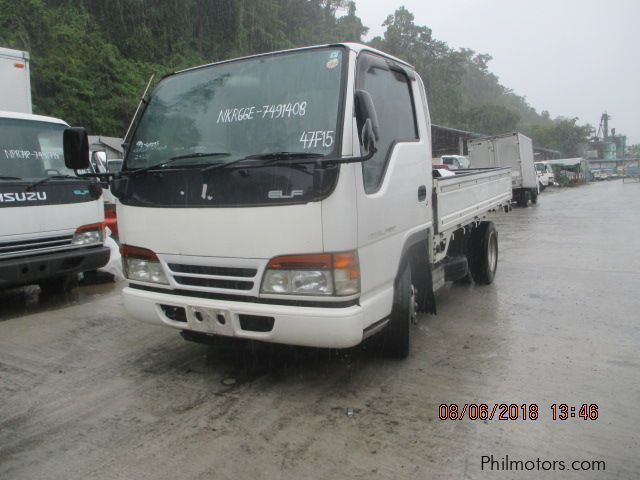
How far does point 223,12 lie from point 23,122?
19.3 meters

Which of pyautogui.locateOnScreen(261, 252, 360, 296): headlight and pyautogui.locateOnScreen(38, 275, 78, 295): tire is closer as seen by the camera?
pyautogui.locateOnScreen(261, 252, 360, 296): headlight

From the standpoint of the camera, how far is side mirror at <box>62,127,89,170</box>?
13.3 ft

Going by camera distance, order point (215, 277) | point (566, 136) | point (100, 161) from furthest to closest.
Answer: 1. point (566, 136)
2. point (100, 161)
3. point (215, 277)

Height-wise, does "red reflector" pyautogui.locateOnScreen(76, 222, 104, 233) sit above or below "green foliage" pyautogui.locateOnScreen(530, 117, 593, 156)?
below

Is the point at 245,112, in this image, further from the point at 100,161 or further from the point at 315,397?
the point at 100,161

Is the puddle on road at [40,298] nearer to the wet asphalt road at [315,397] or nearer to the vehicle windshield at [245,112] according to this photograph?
the wet asphalt road at [315,397]

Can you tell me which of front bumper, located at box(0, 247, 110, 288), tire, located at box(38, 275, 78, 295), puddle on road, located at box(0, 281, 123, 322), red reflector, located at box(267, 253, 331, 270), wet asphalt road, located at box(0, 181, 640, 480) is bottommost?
wet asphalt road, located at box(0, 181, 640, 480)

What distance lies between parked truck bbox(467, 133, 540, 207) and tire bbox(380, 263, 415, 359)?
18.8 metres

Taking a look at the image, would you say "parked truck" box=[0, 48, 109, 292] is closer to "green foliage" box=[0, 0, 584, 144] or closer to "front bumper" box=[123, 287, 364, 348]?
"front bumper" box=[123, 287, 364, 348]

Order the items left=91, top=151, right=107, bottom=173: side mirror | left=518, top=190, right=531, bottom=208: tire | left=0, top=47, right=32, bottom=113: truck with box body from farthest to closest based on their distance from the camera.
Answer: left=518, top=190, right=531, bottom=208: tire → left=0, top=47, right=32, bottom=113: truck with box body → left=91, top=151, right=107, bottom=173: side mirror

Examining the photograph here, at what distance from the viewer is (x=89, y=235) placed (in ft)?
20.4

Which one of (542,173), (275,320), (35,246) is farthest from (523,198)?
(275,320)

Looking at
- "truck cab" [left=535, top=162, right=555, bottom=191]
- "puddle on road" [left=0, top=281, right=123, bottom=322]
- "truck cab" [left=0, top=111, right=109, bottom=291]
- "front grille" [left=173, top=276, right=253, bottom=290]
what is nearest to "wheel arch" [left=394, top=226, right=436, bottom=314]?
"front grille" [left=173, top=276, right=253, bottom=290]

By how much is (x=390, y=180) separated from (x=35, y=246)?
4.04 metres
